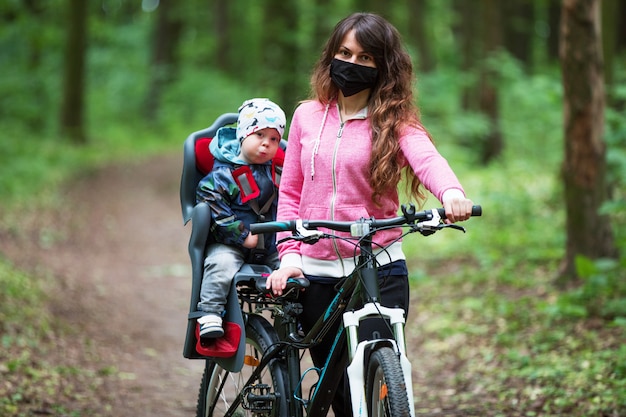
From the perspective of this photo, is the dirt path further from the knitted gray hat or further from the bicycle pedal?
the knitted gray hat

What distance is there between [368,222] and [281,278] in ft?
1.75

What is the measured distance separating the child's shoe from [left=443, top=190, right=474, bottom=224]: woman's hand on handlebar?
1344mm

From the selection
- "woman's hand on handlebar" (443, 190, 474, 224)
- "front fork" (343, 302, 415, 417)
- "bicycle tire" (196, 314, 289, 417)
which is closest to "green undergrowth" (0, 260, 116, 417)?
"bicycle tire" (196, 314, 289, 417)

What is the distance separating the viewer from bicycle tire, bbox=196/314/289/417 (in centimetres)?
364

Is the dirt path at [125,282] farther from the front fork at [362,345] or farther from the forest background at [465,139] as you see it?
the front fork at [362,345]

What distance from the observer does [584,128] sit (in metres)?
7.61

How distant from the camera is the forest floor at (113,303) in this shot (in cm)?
593

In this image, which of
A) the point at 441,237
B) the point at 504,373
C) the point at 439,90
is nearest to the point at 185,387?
the point at 504,373

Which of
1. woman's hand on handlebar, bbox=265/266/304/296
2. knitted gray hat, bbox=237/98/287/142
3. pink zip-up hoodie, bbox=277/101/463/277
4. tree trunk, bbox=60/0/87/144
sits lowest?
woman's hand on handlebar, bbox=265/266/304/296

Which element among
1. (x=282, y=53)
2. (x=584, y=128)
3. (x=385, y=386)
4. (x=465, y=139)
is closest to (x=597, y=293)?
(x=584, y=128)

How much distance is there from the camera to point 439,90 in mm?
16438

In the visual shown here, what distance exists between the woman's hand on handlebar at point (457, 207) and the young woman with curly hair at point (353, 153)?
31 cm

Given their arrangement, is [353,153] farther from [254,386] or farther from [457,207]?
[254,386]

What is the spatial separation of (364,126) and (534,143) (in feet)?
45.8
